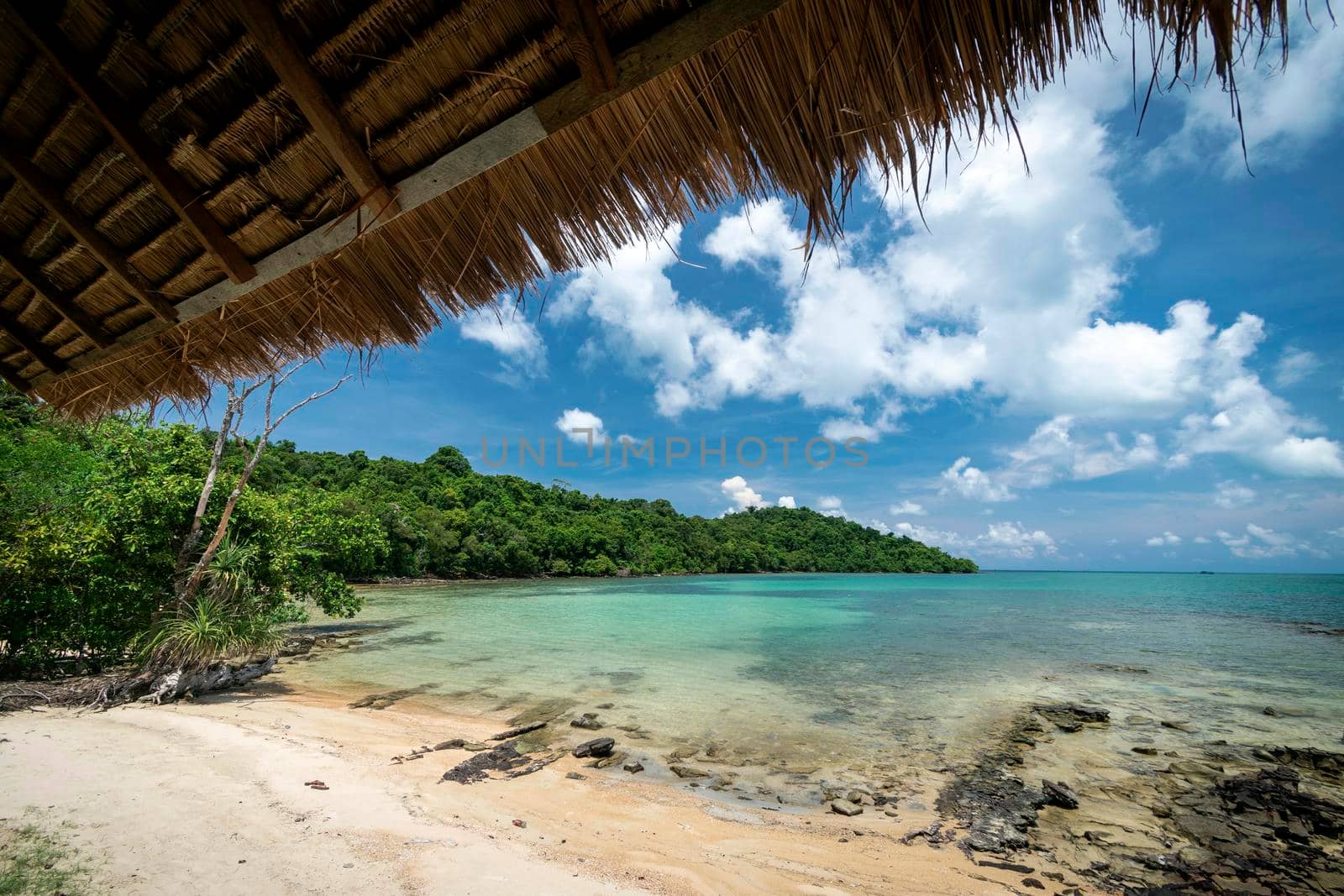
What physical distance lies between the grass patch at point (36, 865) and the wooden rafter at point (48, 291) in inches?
91.3

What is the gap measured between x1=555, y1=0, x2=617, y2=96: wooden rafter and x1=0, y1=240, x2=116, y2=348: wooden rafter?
2.05 meters

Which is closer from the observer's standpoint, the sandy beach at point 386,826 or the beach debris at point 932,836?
the sandy beach at point 386,826

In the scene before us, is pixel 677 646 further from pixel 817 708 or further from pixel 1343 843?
pixel 1343 843

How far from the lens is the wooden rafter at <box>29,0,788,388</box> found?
101 cm

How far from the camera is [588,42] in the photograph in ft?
3.33

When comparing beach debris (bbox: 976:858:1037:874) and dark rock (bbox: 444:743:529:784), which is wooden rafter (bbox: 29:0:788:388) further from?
beach debris (bbox: 976:858:1037:874)

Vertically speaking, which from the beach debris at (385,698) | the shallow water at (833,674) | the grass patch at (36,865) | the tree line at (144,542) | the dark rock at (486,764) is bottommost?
the shallow water at (833,674)

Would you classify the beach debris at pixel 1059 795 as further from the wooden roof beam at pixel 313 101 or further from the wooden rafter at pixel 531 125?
the wooden roof beam at pixel 313 101

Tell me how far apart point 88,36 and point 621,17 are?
47.3 inches

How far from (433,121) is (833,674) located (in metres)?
10.4

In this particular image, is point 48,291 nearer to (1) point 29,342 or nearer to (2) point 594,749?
(1) point 29,342

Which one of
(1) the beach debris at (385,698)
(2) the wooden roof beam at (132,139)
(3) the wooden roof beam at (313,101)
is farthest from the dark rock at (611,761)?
(3) the wooden roof beam at (313,101)

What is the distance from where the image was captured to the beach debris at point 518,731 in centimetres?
557

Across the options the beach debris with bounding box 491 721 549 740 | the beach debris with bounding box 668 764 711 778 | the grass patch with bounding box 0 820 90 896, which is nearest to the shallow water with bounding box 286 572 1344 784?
the beach debris with bounding box 668 764 711 778
